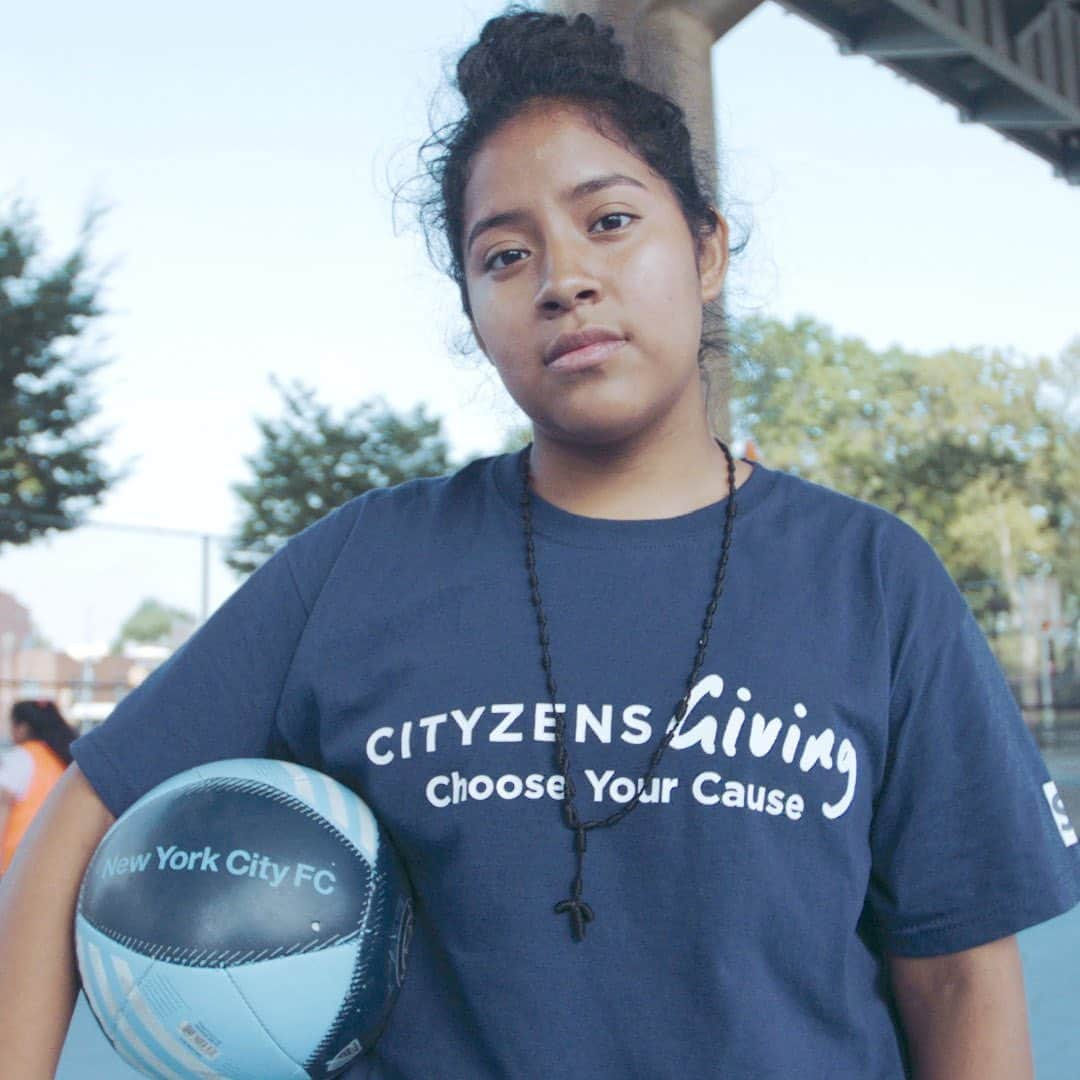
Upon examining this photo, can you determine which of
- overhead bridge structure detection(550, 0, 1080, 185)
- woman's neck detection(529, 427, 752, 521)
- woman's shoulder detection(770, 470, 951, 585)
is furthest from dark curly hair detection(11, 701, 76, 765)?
woman's shoulder detection(770, 470, 951, 585)

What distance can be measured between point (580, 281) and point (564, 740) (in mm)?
533

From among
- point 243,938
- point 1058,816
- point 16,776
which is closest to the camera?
point 243,938

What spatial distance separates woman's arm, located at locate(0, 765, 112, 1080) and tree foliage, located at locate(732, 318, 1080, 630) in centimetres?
3969

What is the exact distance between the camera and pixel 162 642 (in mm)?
14430

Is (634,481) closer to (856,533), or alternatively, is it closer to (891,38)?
(856,533)

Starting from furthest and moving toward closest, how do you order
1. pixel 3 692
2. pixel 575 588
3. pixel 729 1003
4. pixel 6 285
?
pixel 6 285, pixel 3 692, pixel 575 588, pixel 729 1003

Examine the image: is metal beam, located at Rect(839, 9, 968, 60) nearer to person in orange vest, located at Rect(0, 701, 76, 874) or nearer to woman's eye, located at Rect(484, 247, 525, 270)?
person in orange vest, located at Rect(0, 701, 76, 874)

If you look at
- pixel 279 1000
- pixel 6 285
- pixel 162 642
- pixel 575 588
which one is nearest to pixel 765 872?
pixel 575 588

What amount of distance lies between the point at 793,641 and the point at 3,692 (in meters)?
12.3

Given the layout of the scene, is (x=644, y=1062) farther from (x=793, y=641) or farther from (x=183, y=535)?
(x=183, y=535)

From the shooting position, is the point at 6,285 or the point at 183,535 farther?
the point at 6,285

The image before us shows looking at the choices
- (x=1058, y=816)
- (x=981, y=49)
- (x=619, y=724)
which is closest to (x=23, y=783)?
(x=619, y=724)

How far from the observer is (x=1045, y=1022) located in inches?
204

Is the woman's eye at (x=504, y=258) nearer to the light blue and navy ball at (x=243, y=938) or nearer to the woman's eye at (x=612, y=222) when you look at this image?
the woman's eye at (x=612, y=222)
